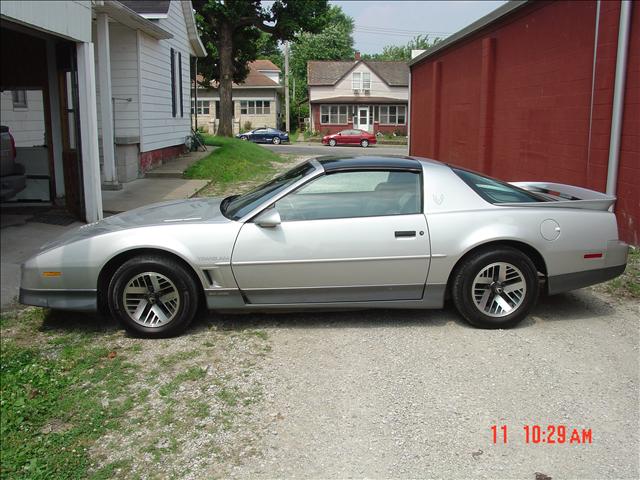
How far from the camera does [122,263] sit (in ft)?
17.1

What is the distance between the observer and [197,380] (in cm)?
441

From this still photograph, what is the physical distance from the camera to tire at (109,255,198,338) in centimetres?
505

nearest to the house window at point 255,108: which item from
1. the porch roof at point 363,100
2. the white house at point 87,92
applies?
the porch roof at point 363,100

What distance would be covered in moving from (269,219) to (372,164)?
110 centimetres

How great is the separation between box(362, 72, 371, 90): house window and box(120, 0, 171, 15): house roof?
43.8m

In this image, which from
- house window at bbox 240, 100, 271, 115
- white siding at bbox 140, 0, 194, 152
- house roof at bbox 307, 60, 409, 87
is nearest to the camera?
white siding at bbox 140, 0, 194, 152

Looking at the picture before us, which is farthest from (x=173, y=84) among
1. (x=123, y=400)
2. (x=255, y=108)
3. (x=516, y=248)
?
(x=255, y=108)

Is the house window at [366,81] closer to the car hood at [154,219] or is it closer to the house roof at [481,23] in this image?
the house roof at [481,23]

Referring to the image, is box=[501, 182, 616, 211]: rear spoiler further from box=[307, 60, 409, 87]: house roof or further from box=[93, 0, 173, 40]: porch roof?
box=[307, 60, 409, 87]: house roof

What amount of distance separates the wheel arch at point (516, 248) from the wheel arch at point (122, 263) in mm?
2038

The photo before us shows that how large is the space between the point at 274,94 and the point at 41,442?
58.4 metres

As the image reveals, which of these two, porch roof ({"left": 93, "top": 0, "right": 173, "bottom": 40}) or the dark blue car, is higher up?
porch roof ({"left": 93, "top": 0, "right": 173, "bottom": 40})

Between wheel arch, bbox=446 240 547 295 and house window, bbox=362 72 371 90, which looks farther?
house window, bbox=362 72 371 90

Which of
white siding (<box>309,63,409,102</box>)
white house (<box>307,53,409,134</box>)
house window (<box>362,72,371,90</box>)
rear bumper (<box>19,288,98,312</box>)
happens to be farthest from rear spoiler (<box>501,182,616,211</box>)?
house window (<box>362,72,371,90</box>)
